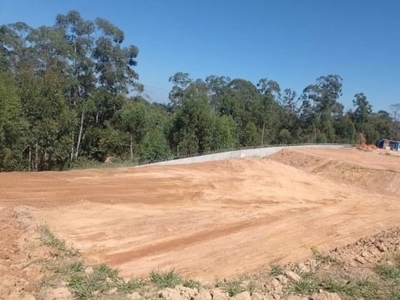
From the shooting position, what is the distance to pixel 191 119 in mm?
34625

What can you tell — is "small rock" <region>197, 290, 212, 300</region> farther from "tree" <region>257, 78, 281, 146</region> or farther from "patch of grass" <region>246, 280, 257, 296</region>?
"tree" <region>257, 78, 281, 146</region>

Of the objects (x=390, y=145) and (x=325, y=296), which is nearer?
(x=325, y=296)

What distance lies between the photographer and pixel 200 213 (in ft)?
42.8

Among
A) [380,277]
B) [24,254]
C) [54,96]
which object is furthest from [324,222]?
[54,96]

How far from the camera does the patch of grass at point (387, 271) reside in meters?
7.18

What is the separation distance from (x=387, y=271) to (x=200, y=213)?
6755mm

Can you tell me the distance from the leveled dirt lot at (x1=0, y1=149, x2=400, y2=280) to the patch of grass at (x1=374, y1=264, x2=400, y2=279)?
2.21 metres

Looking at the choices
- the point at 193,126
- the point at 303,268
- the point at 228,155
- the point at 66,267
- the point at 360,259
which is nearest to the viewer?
the point at 66,267

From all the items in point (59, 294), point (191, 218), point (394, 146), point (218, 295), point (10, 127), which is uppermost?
point (10, 127)

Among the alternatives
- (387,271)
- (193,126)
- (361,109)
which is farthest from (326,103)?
(387,271)

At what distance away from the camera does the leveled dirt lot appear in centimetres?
916

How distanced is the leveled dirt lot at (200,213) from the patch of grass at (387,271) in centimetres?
221

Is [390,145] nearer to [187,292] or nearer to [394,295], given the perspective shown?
[394,295]

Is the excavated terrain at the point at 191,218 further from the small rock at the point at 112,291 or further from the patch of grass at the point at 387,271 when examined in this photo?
the small rock at the point at 112,291
